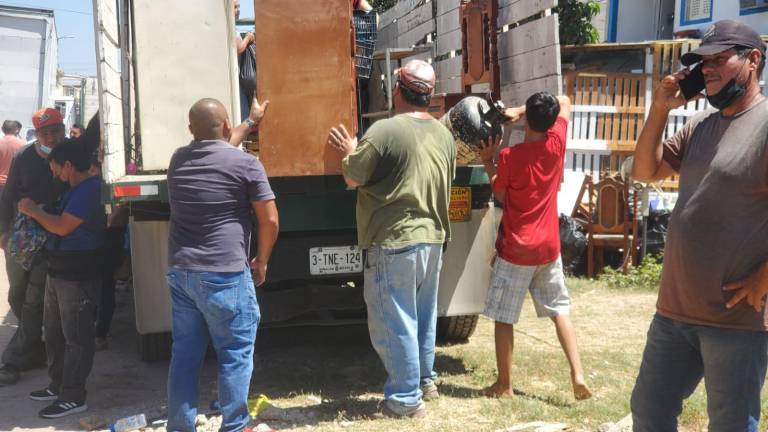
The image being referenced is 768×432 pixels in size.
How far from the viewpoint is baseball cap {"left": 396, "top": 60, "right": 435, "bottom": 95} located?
15.1 ft

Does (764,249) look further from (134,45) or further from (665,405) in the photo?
(134,45)

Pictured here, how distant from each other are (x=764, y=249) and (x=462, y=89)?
3680 millimetres

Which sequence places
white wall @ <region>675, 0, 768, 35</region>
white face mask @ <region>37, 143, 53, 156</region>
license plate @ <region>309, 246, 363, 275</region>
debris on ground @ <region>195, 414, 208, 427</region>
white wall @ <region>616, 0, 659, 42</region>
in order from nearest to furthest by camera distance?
debris on ground @ <region>195, 414, 208, 427</region> → license plate @ <region>309, 246, 363, 275</region> → white face mask @ <region>37, 143, 53, 156</region> → white wall @ <region>675, 0, 768, 35</region> → white wall @ <region>616, 0, 659, 42</region>

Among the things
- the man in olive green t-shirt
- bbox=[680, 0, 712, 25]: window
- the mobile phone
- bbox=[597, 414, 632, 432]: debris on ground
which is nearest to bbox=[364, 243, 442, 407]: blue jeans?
the man in olive green t-shirt

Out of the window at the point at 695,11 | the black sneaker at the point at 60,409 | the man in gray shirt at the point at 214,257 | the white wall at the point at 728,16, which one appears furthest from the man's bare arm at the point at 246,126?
the window at the point at 695,11

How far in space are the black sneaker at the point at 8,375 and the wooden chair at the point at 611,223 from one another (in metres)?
6.24

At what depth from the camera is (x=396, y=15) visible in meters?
8.19

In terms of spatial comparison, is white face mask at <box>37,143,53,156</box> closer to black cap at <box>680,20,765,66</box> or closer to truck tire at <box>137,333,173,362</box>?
truck tire at <box>137,333,173,362</box>

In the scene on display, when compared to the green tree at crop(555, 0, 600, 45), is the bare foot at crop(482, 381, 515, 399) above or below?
below

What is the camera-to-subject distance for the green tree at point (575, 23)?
12312 mm

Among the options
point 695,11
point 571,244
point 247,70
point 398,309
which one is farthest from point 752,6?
point 398,309

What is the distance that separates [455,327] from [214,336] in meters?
2.49

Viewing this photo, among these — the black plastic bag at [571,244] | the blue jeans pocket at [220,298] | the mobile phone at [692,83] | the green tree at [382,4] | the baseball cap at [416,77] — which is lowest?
the black plastic bag at [571,244]

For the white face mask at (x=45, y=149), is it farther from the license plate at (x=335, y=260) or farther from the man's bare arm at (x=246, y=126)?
the license plate at (x=335, y=260)
